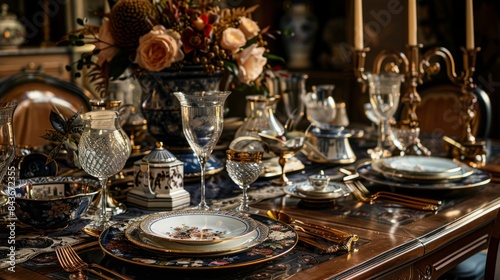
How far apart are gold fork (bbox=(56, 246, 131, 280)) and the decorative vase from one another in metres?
0.54

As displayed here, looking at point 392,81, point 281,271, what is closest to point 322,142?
point 392,81

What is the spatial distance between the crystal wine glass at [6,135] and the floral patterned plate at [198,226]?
25 centimetres

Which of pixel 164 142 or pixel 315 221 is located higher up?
pixel 164 142

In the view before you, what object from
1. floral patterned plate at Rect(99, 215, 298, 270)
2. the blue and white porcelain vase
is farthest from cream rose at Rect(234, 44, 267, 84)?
the blue and white porcelain vase

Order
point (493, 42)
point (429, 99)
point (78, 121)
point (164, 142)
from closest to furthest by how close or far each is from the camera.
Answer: point (78, 121), point (164, 142), point (429, 99), point (493, 42)

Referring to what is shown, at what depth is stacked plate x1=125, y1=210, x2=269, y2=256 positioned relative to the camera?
1.04 m

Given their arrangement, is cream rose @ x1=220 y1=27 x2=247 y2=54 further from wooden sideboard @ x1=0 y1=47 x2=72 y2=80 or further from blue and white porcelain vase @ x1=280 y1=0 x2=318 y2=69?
blue and white porcelain vase @ x1=280 y1=0 x2=318 y2=69

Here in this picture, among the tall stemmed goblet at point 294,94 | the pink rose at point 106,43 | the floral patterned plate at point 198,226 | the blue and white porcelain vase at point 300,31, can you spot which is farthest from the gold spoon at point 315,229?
the blue and white porcelain vase at point 300,31

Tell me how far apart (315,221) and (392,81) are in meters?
0.61

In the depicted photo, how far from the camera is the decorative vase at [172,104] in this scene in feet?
5.27

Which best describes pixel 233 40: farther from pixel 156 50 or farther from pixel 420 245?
pixel 420 245

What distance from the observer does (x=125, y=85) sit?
1.88 meters

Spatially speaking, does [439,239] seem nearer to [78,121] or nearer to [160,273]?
[160,273]

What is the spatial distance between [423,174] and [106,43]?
2.49ft
